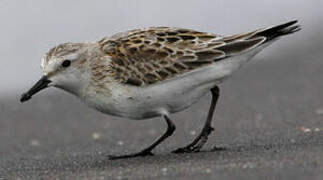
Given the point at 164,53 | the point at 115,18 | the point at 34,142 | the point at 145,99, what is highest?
the point at 164,53

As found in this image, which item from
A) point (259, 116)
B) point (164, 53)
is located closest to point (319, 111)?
point (259, 116)

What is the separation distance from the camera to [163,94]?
7777 millimetres

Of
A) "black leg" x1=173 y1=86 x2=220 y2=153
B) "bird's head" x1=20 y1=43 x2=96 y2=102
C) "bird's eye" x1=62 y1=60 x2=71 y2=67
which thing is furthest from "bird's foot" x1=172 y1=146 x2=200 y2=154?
"bird's eye" x1=62 y1=60 x2=71 y2=67

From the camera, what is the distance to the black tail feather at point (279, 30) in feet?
25.4

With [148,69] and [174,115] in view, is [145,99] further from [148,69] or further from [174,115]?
[174,115]

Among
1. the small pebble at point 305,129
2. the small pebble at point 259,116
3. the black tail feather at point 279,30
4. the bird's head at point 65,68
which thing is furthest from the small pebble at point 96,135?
the black tail feather at point 279,30

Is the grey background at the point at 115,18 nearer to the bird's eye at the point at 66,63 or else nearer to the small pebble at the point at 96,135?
the small pebble at the point at 96,135

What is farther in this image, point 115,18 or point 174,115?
point 115,18

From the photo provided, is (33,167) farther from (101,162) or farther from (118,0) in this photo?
(118,0)

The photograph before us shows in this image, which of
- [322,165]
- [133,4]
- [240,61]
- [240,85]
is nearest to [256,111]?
[240,85]

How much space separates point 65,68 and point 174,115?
3.45 meters

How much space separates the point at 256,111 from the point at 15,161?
10.1 ft

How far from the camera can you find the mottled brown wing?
309 inches

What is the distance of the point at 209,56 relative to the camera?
7.88 m
